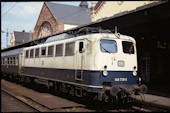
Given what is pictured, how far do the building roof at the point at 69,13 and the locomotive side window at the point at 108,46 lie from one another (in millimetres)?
42451

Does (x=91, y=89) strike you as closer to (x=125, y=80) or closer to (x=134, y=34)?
(x=125, y=80)

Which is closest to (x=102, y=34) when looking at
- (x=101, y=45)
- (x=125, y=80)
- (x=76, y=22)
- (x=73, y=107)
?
(x=101, y=45)

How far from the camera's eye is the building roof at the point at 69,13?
56.1m

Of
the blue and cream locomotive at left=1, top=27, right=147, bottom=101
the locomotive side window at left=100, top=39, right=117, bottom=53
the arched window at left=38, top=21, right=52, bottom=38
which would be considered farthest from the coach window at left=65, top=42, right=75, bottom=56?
the arched window at left=38, top=21, right=52, bottom=38

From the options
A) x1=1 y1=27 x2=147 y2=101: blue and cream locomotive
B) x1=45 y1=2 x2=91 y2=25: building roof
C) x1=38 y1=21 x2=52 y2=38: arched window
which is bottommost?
x1=1 y1=27 x2=147 y2=101: blue and cream locomotive

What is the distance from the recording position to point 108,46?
40.4 ft

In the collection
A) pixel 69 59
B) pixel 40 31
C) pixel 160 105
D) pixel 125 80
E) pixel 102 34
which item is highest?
pixel 40 31

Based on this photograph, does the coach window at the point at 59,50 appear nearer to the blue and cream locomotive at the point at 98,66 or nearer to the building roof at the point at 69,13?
the blue and cream locomotive at the point at 98,66

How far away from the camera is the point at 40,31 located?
61781mm

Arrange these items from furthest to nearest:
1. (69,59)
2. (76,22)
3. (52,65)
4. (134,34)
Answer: (76,22), (134,34), (52,65), (69,59)

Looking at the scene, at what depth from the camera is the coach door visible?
41.0 feet

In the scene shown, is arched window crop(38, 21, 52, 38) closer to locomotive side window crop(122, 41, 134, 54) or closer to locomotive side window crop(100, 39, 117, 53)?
locomotive side window crop(122, 41, 134, 54)

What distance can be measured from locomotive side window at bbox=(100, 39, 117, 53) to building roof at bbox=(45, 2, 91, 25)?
42.5 m

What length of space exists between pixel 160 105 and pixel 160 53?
12195mm
